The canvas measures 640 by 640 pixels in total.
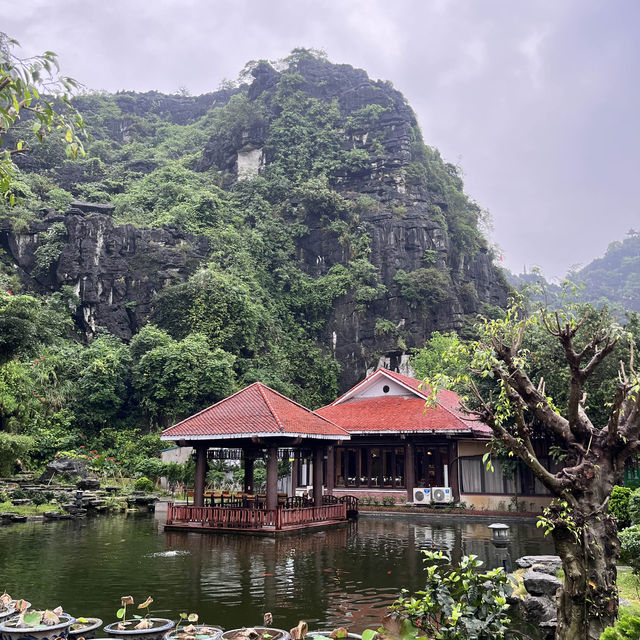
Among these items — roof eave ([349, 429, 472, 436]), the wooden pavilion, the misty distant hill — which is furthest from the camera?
the misty distant hill

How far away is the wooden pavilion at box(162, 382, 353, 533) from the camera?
15.9m

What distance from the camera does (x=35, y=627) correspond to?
16.9 ft

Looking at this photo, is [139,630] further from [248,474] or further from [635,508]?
[248,474]

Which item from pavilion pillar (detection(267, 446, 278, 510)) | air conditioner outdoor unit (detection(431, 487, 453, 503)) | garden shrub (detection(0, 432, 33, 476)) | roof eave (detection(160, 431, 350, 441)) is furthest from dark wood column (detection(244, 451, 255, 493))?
garden shrub (detection(0, 432, 33, 476))

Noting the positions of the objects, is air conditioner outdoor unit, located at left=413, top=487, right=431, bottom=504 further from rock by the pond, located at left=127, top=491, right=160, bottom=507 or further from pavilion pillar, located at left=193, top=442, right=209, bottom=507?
rock by the pond, located at left=127, top=491, right=160, bottom=507

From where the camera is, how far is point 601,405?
19.0 m

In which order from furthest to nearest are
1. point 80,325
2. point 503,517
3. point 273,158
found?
point 273,158, point 80,325, point 503,517

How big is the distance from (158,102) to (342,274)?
46094 mm

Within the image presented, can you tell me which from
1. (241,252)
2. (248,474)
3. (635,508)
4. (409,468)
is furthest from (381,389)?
(241,252)

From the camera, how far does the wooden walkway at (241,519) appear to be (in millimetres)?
15820

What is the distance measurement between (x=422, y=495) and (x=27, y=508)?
14.9m

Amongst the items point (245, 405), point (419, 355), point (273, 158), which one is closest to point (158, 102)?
point (273, 158)

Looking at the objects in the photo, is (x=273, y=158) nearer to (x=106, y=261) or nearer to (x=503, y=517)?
(x=106, y=261)

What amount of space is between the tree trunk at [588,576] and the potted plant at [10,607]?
521 cm
